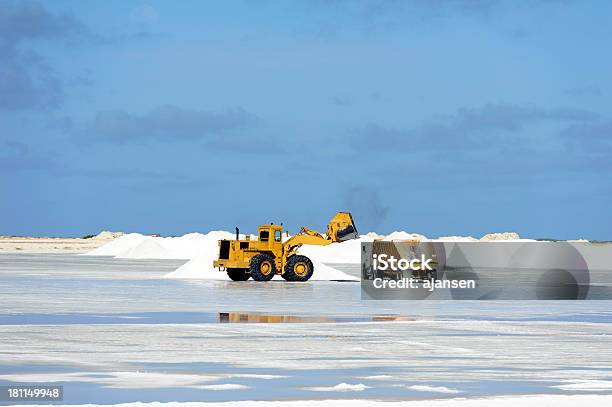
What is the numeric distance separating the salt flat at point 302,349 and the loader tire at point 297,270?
580 inches

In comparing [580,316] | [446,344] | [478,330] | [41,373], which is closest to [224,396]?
[41,373]

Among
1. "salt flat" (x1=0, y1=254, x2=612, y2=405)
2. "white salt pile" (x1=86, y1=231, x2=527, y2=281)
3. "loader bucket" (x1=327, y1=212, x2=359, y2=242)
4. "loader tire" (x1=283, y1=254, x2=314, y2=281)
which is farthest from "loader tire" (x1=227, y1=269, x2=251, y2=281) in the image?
"salt flat" (x1=0, y1=254, x2=612, y2=405)

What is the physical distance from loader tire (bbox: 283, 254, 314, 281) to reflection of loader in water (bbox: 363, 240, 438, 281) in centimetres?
346

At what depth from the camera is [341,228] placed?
53750 millimetres

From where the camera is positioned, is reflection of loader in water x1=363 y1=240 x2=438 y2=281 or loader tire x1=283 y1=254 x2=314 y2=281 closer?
loader tire x1=283 y1=254 x2=314 y2=281

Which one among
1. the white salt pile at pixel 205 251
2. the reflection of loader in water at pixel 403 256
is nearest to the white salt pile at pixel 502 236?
the white salt pile at pixel 205 251

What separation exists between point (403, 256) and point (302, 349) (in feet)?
109

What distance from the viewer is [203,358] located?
755 inches

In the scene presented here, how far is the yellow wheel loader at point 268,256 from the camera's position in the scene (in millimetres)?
51500

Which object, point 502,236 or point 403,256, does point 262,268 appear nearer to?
point 403,256

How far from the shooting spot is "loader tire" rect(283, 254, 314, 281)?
51.6 m

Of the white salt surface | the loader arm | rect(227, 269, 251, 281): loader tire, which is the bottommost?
rect(227, 269, 251, 281): loader tire

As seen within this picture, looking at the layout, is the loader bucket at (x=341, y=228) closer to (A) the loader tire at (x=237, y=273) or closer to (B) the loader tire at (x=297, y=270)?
(B) the loader tire at (x=297, y=270)

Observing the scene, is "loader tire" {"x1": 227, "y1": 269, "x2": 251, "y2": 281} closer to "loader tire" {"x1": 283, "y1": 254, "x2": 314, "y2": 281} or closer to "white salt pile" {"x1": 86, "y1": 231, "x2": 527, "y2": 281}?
"loader tire" {"x1": 283, "y1": 254, "x2": 314, "y2": 281}
